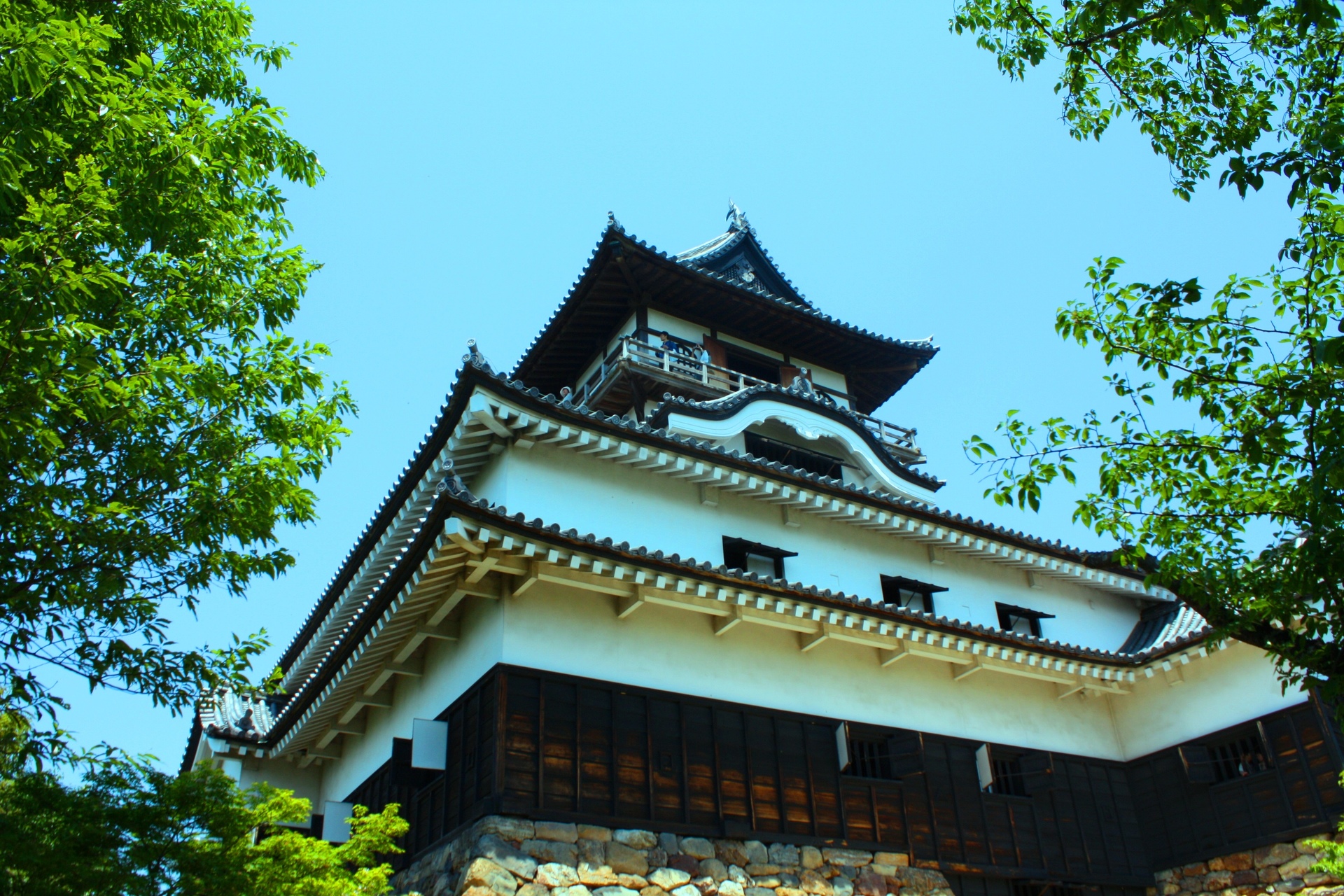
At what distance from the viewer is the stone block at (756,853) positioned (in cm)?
1199

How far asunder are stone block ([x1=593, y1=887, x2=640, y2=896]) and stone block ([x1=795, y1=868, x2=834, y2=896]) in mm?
2392

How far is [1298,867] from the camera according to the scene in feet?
45.3

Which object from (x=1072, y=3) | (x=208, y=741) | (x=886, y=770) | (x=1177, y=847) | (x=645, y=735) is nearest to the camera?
(x=1072, y=3)

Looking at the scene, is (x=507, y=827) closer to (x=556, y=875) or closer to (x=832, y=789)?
(x=556, y=875)

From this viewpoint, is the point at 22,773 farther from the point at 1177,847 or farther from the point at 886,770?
the point at 1177,847

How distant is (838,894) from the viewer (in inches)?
485

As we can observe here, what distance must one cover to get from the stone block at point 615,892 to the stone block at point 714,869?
99 cm

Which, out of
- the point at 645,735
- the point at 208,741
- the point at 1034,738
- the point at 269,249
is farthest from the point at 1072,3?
the point at 208,741

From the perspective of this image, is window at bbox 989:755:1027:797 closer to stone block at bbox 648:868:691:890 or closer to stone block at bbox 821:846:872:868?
stone block at bbox 821:846:872:868

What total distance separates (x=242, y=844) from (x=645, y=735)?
16.4 feet

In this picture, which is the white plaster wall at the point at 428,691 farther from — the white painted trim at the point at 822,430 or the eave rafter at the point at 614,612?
the white painted trim at the point at 822,430

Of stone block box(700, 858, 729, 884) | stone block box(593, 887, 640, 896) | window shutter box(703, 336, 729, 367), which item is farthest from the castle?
window shutter box(703, 336, 729, 367)

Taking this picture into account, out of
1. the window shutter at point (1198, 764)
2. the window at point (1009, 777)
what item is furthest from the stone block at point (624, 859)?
the window shutter at point (1198, 764)

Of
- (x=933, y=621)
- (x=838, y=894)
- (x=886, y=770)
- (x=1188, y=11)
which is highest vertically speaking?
(x=1188, y=11)
